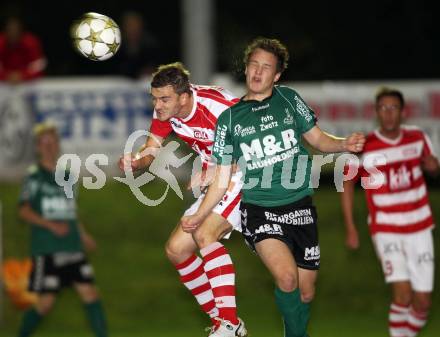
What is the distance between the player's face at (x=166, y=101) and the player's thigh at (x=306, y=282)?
1.45 metres

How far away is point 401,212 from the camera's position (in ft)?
35.1

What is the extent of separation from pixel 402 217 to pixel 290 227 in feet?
7.05

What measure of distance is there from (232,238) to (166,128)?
6.16 meters

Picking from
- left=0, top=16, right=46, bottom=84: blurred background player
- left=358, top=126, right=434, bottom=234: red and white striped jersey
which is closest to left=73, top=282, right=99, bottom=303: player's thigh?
left=358, top=126, right=434, bottom=234: red and white striped jersey

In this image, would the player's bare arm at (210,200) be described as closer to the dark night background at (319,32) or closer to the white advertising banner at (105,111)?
the white advertising banner at (105,111)

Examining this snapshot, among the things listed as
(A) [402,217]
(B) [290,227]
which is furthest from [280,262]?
(A) [402,217]

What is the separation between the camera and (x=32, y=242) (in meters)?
11.7

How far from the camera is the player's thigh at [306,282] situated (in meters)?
8.98

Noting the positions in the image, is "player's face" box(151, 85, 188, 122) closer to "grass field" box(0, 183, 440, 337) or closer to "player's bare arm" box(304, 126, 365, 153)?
"player's bare arm" box(304, 126, 365, 153)

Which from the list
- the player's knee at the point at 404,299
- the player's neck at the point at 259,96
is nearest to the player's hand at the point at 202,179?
the player's neck at the point at 259,96

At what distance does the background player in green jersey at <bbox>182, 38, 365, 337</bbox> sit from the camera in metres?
8.70

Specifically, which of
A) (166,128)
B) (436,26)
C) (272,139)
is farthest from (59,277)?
(436,26)

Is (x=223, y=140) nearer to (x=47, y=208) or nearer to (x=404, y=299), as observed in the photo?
(x=404, y=299)

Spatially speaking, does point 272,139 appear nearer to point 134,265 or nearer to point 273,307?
point 273,307
